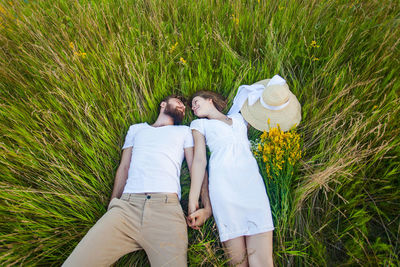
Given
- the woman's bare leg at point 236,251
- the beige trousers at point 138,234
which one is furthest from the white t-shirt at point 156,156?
the woman's bare leg at point 236,251

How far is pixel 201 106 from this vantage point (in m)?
2.54

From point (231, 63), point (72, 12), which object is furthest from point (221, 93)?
point (72, 12)

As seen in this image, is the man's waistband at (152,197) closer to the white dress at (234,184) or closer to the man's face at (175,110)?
the white dress at (234,184)

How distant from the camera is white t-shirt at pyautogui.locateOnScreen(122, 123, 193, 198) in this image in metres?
1.98

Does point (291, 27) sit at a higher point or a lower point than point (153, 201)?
higher

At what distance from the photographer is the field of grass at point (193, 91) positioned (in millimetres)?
1668

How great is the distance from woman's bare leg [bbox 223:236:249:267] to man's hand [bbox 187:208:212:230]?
29 centimetres

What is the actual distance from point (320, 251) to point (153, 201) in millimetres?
1423

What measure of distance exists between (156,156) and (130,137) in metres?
0.48

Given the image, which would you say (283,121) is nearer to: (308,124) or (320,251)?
(308,124)

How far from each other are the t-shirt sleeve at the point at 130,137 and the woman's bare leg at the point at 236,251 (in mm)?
1478

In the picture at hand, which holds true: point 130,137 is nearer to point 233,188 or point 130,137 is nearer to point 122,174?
point 122,174

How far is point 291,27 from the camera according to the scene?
2.82 m

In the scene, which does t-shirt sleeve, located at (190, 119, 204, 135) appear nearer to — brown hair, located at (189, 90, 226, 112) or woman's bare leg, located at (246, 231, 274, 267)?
brown hair, located at (189, 90, 226, 112)
